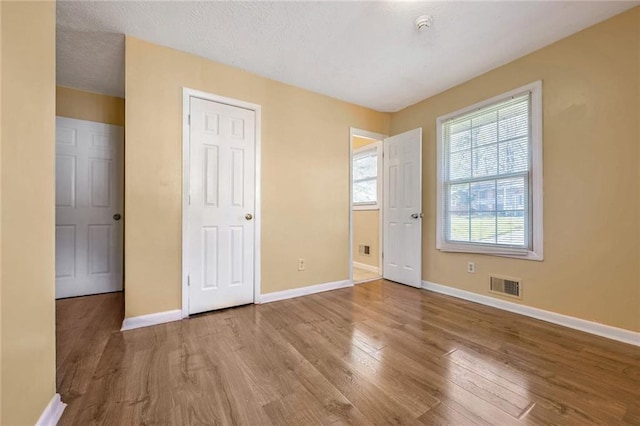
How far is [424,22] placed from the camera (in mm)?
1997

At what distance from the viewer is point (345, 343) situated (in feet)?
6.32

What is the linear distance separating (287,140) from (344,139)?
0.86m

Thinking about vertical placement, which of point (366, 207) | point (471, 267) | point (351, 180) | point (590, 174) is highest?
point (351, 180)

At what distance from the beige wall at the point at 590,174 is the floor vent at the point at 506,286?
0.19 feet

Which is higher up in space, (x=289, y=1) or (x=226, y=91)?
(x=289, y=1)

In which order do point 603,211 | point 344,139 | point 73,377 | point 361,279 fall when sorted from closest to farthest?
1. point 73,377
2. point 603,211
3. point 344,139
4. point 361,279

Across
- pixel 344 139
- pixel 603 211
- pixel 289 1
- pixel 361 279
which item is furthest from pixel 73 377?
pixel 603 211

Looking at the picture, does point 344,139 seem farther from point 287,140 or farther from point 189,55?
point 189,55

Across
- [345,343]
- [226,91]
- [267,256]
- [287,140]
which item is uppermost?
[226,91]

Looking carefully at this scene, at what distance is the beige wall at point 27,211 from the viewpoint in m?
0.89

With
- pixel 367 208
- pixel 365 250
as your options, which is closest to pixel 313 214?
pixel 367 208

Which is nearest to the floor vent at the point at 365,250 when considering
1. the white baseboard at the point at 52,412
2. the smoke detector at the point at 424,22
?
the smoke detector at the point at 424,22

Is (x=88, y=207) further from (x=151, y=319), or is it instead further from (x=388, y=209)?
(x=388, y=209)

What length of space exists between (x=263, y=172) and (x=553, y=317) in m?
3.09
